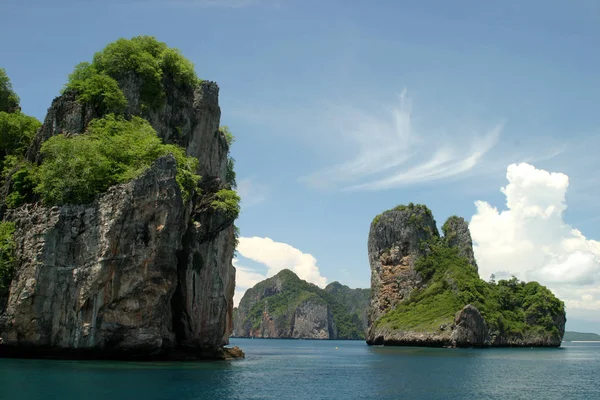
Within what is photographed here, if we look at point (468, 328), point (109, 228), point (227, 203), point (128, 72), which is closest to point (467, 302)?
point (468, 328)

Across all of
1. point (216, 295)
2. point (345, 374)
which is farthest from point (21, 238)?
point (345, 374)

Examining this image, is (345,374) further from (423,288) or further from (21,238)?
(423,288)

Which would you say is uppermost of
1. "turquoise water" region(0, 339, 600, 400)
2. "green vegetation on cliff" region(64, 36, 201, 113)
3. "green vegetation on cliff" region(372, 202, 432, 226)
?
"green vegetation on cliff" region(372, 202, 432, 226)

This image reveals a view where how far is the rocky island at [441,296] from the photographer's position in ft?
388

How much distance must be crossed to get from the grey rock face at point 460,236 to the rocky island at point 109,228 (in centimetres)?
9801

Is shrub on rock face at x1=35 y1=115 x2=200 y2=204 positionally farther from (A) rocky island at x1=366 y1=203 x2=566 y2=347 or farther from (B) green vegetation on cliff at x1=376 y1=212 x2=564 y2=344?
(B) green vegetation on cliff at x1=376 y1=212 x2=564 y2=344

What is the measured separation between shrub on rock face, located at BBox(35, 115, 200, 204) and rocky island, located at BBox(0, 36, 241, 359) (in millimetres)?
115

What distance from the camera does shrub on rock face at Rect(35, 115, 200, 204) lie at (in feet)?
157

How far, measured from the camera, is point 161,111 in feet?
201

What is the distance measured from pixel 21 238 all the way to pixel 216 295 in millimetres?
19828

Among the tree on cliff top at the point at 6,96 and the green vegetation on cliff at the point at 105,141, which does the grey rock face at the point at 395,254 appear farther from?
the tree on cliff top at the point at 6,96

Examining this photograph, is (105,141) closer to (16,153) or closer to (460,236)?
(16,153)

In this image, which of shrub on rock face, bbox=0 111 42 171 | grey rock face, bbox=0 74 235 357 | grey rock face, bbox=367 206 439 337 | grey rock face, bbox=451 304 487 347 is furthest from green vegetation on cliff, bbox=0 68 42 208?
grey rock face, bbox=367 206 439 337

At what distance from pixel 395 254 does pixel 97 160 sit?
349 feet
